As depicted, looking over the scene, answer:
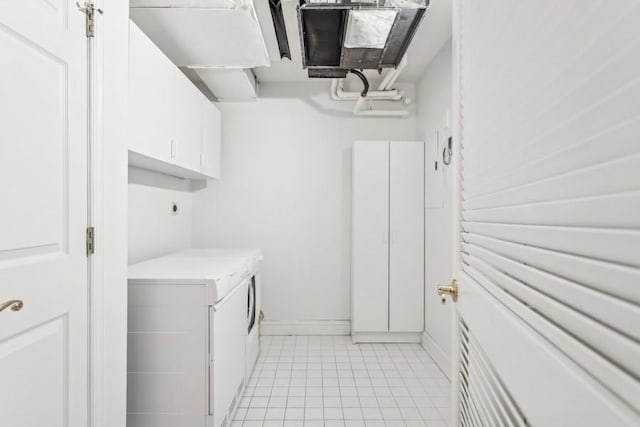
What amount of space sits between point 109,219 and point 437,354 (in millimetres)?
2628

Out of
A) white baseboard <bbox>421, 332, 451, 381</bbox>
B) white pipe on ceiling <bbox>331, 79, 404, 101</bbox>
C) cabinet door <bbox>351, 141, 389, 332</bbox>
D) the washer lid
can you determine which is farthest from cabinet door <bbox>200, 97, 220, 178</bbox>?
white baseboard <bbox>421, 332, 451, 381</bbox>

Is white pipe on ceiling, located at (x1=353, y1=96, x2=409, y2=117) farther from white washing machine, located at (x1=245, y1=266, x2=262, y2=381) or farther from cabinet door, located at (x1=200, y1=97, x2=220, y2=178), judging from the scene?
white washing machine, located at (x1=245, y1=266, x2=262, y2=381)

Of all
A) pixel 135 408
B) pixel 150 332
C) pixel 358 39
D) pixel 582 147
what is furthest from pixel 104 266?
pixel 358 39

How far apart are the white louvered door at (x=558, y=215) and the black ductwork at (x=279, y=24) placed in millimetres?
1583

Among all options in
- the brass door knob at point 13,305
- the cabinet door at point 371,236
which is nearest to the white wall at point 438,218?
the cabinet door at point 371,236

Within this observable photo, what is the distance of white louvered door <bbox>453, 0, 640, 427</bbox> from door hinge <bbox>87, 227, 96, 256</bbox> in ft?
4.04

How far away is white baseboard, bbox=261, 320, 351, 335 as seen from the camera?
3562 millimetres

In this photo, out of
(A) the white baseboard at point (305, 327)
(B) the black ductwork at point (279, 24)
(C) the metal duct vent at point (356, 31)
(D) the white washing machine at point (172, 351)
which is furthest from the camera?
(A) the white baseboard at point (305, 327)

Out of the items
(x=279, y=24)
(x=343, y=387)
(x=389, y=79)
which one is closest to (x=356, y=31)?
(x=279, y=24)

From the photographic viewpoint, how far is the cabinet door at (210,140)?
2.87 metres

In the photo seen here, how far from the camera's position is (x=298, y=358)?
118 inches

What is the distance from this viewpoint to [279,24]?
229 cm

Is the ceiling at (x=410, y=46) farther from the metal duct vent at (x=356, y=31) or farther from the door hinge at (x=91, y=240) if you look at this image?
the door hinge at (x=91, y=240)

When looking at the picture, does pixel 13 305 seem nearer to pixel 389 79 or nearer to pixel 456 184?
pixel 456 184
